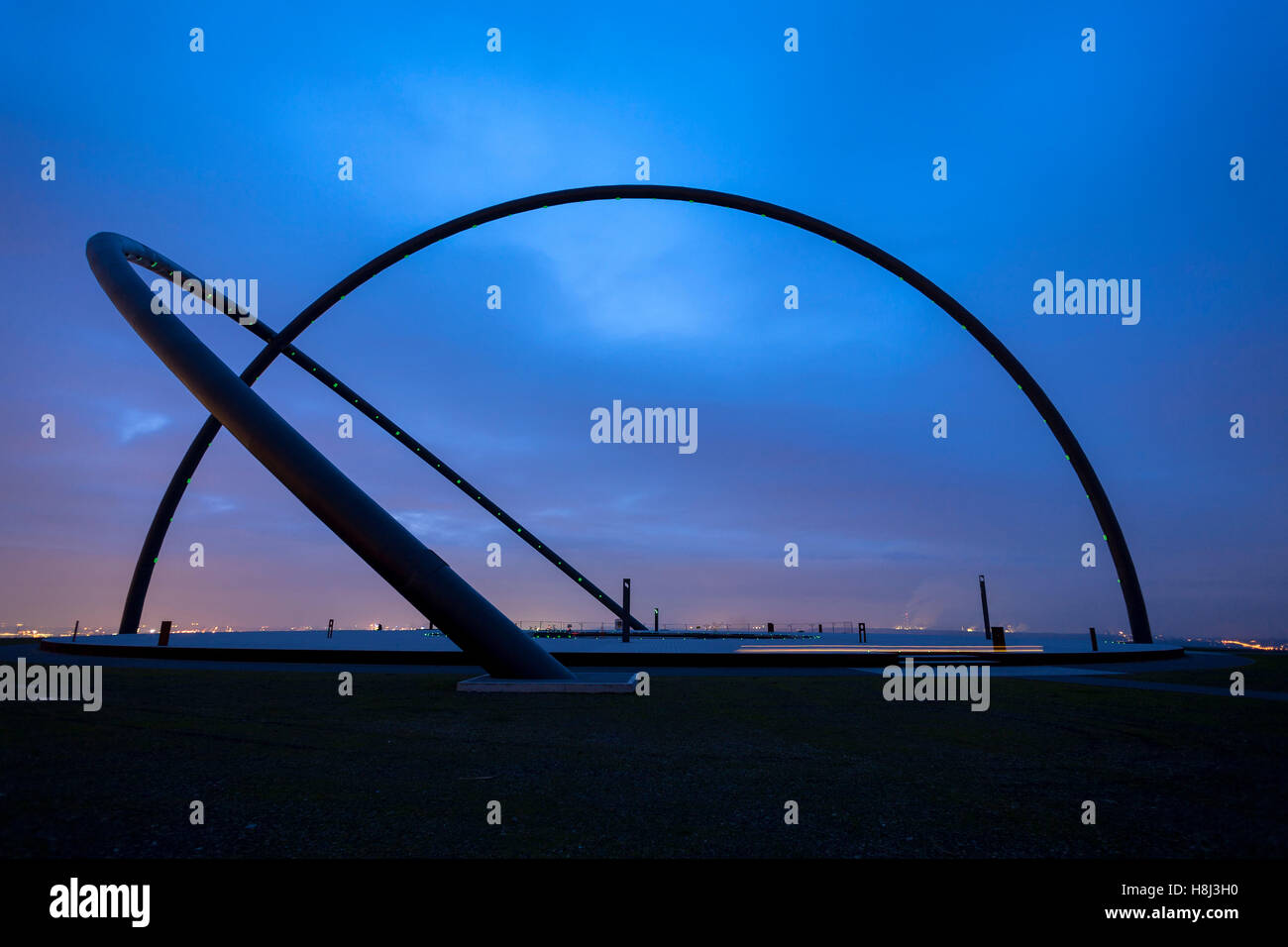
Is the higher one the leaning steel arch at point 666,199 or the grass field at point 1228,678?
the leaning steel arch at point 666,199

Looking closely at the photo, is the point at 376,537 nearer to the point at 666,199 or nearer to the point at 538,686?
the point at 538,686

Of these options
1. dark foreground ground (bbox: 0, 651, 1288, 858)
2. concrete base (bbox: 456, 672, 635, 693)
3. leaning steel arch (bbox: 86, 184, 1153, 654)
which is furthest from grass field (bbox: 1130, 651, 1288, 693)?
leaning steel arch (bbox: 86, 184, 1153, 654)

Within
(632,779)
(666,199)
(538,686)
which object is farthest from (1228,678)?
(666,199)

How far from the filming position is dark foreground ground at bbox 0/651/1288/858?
13.6 ft

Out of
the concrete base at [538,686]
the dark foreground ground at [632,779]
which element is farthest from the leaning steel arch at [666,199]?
the dark foreground ground at [632,779]

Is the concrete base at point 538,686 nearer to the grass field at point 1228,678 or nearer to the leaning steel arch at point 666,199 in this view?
the grass field at point 1228,678

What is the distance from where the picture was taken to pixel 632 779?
18.7 ft

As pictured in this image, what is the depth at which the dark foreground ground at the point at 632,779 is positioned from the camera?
4.15 meters

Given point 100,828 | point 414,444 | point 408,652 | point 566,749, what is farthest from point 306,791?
point 414,444

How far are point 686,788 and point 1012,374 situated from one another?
3960 cm

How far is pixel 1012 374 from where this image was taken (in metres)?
37.9

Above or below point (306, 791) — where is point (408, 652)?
below

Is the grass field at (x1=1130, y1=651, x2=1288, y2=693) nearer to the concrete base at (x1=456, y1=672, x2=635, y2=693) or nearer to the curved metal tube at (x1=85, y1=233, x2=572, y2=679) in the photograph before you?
the concrete base at (x1=456, y1=672, x2=635, y2=693)
